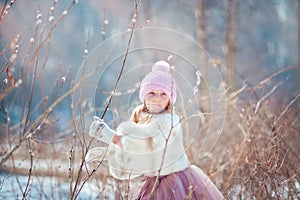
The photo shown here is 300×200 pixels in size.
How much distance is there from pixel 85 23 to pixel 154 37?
7953 mm

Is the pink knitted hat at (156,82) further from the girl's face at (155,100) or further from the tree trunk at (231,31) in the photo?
the tree trunk at (231,31)

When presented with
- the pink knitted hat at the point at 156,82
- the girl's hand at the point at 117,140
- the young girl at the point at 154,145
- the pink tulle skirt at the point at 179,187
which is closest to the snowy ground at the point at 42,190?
the pink tulle skirt at the point at 179,187

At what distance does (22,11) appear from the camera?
18.0 feet

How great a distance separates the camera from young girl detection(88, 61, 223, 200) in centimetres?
193

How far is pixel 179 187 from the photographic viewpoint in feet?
7.09

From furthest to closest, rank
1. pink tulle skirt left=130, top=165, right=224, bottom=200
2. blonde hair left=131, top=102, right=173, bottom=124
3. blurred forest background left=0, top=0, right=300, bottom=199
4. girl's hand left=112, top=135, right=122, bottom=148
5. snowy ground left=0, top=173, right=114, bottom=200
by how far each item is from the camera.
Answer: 1. blurred forest background left=0, top=0, right=300, bottom=199
2. snowy ground left=0, top=173, right=114, bottom=200
3. pink tulle skirt left=130, top=165, right=224, bottom=200
4. blonde hair left=131, top=102, right=173, bottom=124
5. girl's hand left=112, top=135, right=122, bottom=148

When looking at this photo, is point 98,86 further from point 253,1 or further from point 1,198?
point 253,1

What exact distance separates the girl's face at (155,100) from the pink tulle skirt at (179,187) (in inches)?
13.9

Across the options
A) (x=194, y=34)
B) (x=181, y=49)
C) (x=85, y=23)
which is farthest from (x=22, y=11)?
(x=194, y=34)

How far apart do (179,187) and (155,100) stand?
0.45 metres

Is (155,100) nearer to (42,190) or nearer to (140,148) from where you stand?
(140,148)

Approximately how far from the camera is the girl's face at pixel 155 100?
208cm

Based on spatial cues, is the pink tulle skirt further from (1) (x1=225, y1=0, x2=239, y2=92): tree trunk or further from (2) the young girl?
(1) (x1=225, y1=0, x2=239, y2=92): tree trunk

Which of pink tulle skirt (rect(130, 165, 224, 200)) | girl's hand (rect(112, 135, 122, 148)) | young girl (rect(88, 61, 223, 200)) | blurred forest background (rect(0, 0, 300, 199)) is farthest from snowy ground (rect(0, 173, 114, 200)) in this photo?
girl's hand (rect(112, 135, 122, 148))
